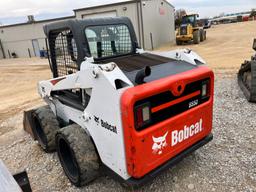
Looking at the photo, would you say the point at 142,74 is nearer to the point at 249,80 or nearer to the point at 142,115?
the point at 142,115

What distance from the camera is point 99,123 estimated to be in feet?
9.03

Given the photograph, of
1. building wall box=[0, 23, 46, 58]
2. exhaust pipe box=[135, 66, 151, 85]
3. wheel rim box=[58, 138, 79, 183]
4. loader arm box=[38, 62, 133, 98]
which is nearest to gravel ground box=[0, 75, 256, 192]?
wheel rim box=[58, 138, 79, 183]

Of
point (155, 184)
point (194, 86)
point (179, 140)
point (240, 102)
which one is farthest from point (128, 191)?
point (240, 102)

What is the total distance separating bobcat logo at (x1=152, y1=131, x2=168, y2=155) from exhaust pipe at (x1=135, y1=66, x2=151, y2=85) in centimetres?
59

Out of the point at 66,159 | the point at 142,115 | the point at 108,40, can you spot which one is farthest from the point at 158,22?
the point at 142,115

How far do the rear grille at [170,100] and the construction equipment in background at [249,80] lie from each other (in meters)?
2.88

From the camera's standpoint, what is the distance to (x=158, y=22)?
891 inches

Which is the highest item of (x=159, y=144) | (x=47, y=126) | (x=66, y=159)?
(x=159, y=144)

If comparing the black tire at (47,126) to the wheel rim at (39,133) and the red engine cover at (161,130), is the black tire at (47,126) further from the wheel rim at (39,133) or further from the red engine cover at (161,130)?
the red engine cover at (161,130)

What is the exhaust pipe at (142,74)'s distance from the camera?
242 cm

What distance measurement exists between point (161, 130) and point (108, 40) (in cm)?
155

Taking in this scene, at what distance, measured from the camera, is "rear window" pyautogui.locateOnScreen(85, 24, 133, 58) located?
10.9ft

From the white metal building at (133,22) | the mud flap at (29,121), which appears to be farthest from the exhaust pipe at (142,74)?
the white metal building at (133,22)

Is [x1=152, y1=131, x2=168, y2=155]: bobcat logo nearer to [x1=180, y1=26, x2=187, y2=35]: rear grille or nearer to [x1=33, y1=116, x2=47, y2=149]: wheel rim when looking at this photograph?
[x1=33, y1=116, x2=47, y2=149]: wheel rim
